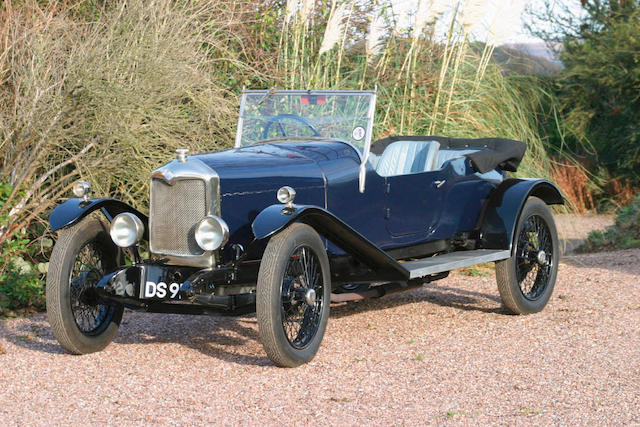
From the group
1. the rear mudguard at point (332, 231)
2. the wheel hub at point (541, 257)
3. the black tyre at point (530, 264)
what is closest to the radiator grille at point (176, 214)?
the rear mudguard at point (332, 231)

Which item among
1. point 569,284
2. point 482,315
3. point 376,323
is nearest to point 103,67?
point 376,323

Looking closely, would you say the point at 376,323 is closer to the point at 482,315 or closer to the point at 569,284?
the point at 482,315

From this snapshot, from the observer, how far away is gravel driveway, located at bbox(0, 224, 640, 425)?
3811 millimetres

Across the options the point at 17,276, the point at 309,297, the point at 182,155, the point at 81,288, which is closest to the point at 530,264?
the point at 309,297

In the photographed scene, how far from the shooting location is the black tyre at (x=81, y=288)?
467cm

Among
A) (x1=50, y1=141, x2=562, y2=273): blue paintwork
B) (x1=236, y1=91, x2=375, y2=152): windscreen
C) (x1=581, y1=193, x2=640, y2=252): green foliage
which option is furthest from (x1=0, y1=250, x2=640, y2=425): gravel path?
(x1=581, y1=193, x2=640, y2=252): green foliage

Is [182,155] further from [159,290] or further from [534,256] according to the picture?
[534,256]

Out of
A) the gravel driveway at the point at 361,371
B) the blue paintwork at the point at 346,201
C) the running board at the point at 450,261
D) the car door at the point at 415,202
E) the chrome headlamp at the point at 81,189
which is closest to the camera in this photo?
the gravel driveway at the point at 361,371

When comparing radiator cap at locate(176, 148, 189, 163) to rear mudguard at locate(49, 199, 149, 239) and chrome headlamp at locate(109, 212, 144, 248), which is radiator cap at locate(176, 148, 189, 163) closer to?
chrome headlamp at locate(109, 212, 144, 248)

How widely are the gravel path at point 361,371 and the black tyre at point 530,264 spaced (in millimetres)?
131

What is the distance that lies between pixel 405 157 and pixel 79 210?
2.59 metres

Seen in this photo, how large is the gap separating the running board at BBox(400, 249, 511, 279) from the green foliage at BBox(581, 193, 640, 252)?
14.1ft

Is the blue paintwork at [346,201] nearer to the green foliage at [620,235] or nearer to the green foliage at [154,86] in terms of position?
the green foliage at [154,86]

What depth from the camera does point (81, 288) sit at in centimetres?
490
